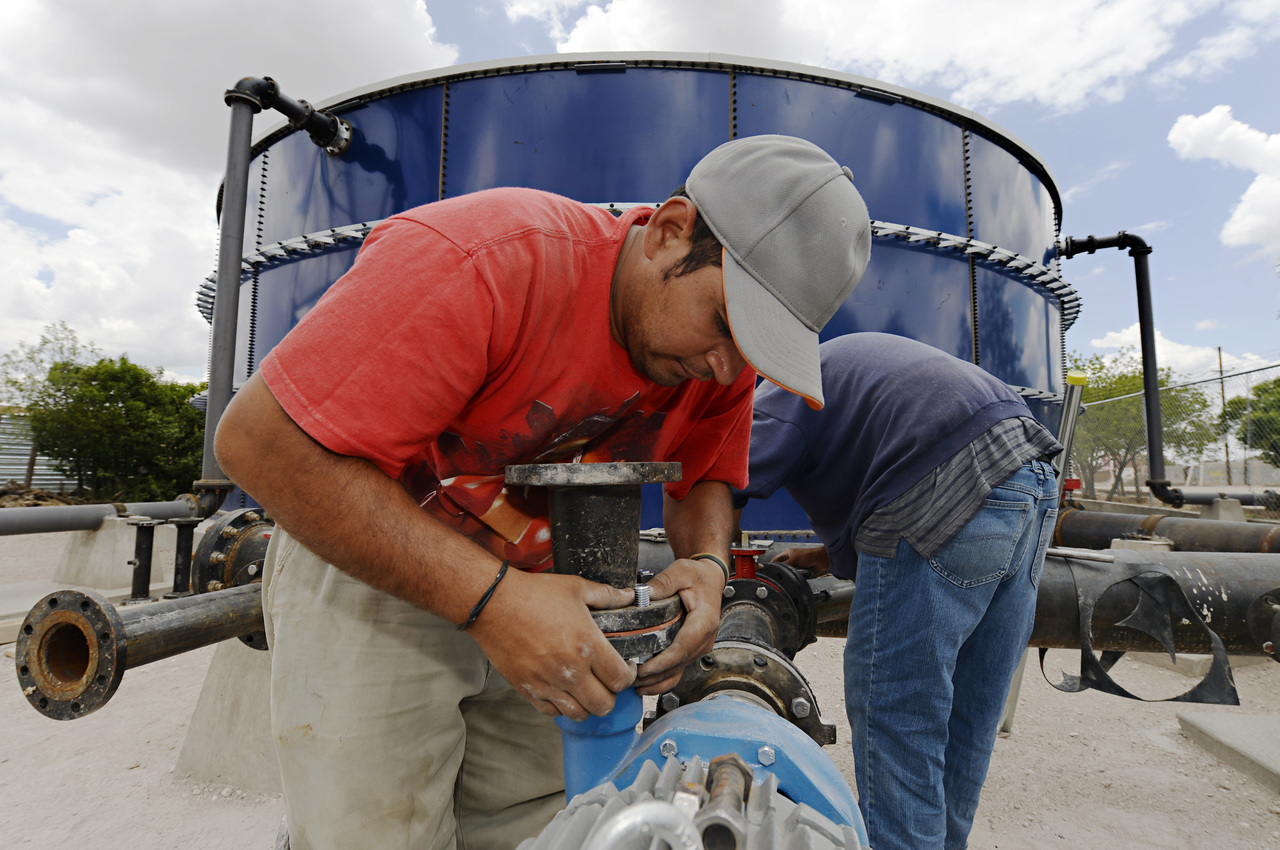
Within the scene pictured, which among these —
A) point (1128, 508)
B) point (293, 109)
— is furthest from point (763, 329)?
point (1128, 508)

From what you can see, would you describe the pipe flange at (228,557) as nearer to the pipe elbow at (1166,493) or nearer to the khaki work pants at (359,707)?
the khaki work pants at (359,707)

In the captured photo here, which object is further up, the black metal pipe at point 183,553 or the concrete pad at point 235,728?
the black metal pipe at point 183,553

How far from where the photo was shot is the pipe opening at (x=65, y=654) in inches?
56.8

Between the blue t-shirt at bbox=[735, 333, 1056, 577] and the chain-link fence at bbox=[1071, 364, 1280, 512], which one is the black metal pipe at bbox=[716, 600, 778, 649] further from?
the chain-link fence at bbox=[1071, 364, 1280, 512]

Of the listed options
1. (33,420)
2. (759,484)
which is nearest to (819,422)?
(759,484)

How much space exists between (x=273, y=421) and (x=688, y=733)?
714mm

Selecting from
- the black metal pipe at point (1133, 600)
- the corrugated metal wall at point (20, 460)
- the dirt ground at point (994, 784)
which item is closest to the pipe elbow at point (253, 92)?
the dirt ground at point (994, 784)

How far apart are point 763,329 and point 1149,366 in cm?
799

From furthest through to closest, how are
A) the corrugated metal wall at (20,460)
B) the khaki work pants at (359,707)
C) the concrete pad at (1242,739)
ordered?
1. the corrugated metal wall at (20,460)
2. the concrete pad at (1242,739)
3. the khaki work pants at (359,707)

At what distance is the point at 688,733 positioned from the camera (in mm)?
971

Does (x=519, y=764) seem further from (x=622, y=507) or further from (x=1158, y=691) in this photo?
(x=1158, y=691)

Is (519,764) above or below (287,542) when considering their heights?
below

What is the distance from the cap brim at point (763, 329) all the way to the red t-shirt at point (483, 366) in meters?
0.24

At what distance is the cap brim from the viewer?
3.73 feet
